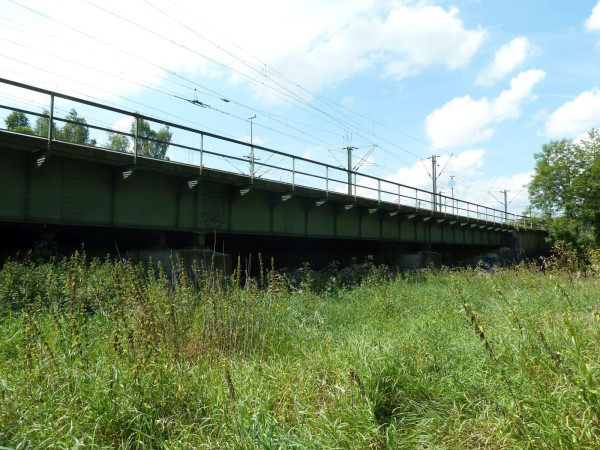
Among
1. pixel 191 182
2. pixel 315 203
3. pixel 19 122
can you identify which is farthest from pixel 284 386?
pixel 315 203

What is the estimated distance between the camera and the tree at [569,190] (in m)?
37.6

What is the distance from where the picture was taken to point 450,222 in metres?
33.3

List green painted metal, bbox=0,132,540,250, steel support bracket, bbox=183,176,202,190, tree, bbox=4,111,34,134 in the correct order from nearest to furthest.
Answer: green painted metal, bbox=0,132,540,250
tree, bbox=4,111,34,134
steel support bracket, bbox=183,176,202,190

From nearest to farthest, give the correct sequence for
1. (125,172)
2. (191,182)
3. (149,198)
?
(125,172)
(149,198)
(191,182)

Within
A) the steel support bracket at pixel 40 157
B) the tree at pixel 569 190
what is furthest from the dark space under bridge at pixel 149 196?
the tree at pixel 569 190

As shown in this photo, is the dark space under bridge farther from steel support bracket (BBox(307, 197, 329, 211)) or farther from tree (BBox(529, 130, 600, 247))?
tree (BBox(529, 130, 600, 247))

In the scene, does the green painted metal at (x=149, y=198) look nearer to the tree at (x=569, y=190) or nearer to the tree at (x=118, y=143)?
the tree at (x=118, y=143)

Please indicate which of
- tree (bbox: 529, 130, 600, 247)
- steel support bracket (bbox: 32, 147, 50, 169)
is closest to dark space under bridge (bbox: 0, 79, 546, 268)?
steel support bracket (bbox: 32, 147, 50, 169)

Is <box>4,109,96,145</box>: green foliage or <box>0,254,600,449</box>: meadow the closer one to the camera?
<box>0,254,600,449</box>: meadow

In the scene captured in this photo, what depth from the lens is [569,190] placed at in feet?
127

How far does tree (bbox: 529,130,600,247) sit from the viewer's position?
3762cm

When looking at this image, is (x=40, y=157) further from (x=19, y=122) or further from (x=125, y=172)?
(x=19, y=122)

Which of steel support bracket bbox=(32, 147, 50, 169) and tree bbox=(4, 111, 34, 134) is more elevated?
tree bbox=(4, 111, 34, 134)

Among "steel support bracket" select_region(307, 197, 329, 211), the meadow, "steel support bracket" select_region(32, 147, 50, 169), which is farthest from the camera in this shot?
"steel support bracket" select_region(307, 197, 329, 211)
